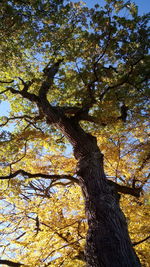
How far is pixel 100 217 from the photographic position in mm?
2824

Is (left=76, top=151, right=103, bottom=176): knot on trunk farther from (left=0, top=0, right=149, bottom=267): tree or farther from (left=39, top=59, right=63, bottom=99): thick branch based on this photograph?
(left=39, top=59, right=63, bottom=99): thick branch

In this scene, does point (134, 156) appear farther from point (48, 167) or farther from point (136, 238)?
point (48, 167)

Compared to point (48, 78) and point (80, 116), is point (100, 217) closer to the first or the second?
point (80, 116)

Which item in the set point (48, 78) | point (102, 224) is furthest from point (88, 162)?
point (48, 78)

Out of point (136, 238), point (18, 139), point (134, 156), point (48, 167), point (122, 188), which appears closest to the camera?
point (122, 188)

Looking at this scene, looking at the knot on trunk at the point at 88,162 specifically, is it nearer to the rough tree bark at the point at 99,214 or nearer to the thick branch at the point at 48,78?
the rough tree bark at the point at 99,214

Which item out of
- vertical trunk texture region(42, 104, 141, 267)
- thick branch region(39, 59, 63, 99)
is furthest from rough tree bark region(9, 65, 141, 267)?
thick branch region(39, 59, 63, 99)

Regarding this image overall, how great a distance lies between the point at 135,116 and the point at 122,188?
9.03 ft

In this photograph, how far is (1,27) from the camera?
13.3 ft

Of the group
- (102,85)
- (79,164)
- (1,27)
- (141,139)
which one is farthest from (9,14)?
(141,139)

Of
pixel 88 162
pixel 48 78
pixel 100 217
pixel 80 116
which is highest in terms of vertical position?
pixel 48 78

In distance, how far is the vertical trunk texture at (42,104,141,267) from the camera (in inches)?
93.4

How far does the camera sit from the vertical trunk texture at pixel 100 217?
7.79 ft

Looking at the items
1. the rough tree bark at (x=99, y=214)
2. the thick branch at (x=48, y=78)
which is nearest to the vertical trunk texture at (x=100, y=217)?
the rough tree bark at (x=99, y=214)
